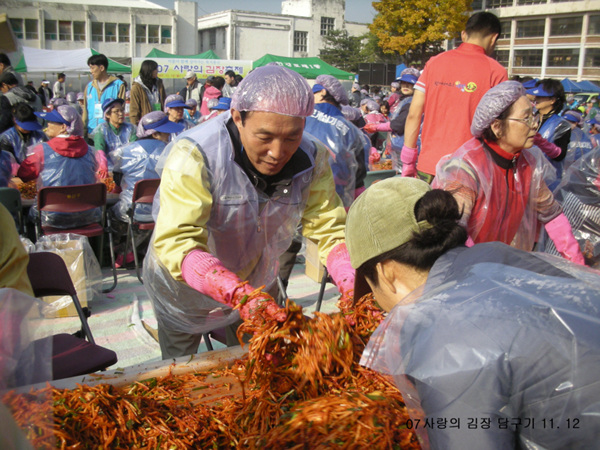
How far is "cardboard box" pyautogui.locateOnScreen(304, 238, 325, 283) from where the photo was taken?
506cm

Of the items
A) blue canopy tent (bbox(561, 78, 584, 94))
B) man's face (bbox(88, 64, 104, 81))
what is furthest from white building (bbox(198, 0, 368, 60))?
man's face (bbox(88, 64, 104, 81))

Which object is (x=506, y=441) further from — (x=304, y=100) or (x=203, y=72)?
(x=203, y=72)

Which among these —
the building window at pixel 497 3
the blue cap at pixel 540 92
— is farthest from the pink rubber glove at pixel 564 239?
the building window at pixel 497 3

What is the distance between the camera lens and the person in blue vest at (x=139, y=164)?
5117mm

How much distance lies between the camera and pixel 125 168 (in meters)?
5.17

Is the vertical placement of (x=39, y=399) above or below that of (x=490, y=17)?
below

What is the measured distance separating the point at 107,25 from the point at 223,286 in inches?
1899

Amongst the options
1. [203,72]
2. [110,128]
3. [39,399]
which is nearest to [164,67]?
[203,72]

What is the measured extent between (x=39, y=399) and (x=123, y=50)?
47.8 metres

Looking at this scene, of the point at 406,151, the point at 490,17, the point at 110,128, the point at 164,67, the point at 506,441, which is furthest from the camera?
the point at 164,67

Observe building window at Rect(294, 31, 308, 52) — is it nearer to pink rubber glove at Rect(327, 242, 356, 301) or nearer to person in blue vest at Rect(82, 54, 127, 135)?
person in blue vest at Rect(82, 54, 127, 135)

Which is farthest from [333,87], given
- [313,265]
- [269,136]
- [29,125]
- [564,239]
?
[29,125]

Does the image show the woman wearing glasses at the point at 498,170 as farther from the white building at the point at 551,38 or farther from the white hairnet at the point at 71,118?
the white building at the point at 551,38

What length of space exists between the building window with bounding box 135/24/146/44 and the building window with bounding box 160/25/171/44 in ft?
4.91
